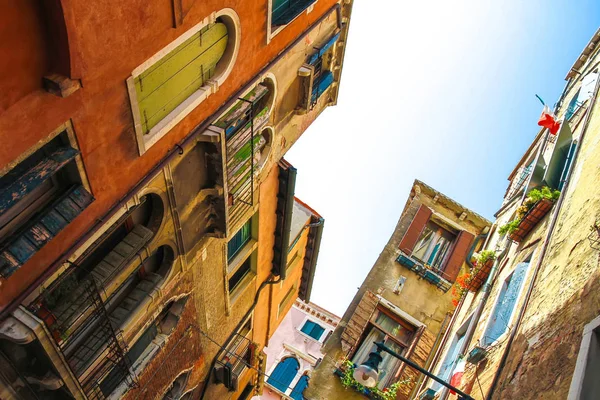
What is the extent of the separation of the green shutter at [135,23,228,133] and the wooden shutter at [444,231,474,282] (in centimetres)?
1029

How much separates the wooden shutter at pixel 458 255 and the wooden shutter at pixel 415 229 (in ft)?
4.25

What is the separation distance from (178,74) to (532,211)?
811 cm

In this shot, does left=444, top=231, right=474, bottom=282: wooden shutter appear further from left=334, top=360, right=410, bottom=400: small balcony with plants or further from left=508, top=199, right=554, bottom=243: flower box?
left=334, top=360, right=410, bottom=400: small balcony with plants

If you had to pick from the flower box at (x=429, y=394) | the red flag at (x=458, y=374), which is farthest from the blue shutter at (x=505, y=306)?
the flower box at (x=429, y=394)

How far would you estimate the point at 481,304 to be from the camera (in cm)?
1162

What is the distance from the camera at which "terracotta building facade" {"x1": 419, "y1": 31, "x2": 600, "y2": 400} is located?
6.13m

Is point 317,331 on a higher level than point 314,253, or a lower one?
higher

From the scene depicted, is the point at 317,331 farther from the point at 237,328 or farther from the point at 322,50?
the point at 322,50

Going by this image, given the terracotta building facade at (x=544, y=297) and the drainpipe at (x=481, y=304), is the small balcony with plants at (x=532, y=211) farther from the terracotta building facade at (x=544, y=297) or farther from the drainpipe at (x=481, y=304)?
the drainpipe at (x=481, y=304)

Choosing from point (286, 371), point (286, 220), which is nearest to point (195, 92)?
point (286, 220)

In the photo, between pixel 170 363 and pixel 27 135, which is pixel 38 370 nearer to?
pixel 27 135

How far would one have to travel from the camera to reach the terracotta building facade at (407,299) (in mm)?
12820

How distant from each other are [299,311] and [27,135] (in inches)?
1221

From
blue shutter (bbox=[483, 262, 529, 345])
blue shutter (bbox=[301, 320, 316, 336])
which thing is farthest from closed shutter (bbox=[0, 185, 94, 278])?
blue shutter (bbox=[301, 320, 316, 336])
